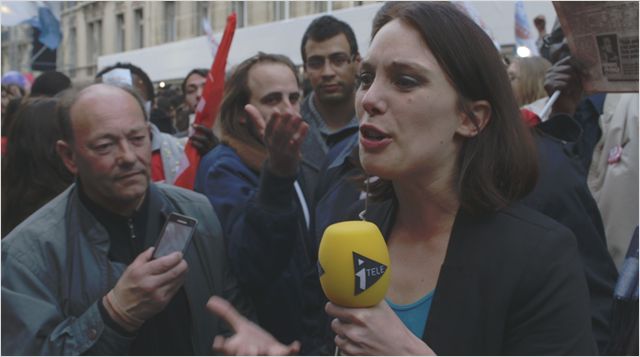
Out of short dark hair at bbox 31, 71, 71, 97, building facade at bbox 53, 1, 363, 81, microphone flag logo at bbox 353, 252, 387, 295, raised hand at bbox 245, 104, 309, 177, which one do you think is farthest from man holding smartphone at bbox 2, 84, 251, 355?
building facade at bbox 53, 1, 363, 81

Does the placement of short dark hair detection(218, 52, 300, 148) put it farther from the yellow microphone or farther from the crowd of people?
the yellow microphone

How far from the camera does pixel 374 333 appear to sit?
1.60 meters

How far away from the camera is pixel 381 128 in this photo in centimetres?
188

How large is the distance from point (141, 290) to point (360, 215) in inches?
26.0

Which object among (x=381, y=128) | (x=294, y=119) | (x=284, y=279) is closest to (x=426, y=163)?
(x=381, y=128)

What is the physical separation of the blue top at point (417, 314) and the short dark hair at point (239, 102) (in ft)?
5.76

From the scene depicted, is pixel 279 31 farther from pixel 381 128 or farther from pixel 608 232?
pixel 381 128

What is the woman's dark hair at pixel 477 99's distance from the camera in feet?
6.22

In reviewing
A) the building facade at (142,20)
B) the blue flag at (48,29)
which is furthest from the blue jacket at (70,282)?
the blue flag at (48,29)

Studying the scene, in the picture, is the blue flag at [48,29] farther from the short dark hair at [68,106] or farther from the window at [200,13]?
the short dark hair at [68,106]

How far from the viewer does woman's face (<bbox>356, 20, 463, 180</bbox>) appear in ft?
6.14

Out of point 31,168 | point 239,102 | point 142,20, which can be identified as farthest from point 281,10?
point 31,168

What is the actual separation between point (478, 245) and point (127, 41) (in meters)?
24.5

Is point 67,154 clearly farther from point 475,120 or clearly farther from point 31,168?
point 475,120
